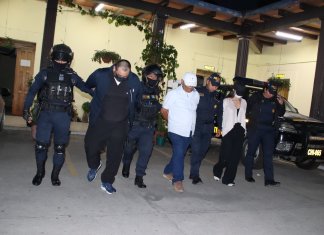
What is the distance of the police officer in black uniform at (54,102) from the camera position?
5102 millimetres

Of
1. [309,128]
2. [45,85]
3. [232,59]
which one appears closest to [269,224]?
[45,85]

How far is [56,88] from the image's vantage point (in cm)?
512

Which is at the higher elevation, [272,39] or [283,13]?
[272,39]

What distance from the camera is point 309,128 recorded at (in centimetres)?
827

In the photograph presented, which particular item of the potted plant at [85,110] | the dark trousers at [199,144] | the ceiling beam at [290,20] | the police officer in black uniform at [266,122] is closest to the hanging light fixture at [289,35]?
the ceiling beam at [290,20]

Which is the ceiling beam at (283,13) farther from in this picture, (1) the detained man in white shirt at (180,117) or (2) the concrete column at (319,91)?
(1) the detained man in white shirt at (180,117)

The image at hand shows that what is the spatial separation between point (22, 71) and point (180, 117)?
10.2 metres

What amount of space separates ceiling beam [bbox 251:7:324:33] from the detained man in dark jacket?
295 inches

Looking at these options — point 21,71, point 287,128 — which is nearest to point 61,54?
point 287,128

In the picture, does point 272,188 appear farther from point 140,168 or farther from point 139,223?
point 139,223

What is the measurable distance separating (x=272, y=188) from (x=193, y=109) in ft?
7.25

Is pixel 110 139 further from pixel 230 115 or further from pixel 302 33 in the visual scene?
pixel 302 33

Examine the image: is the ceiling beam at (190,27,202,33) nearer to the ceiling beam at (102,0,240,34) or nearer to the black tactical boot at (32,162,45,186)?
the ceiling beam at (102,0,240,34)

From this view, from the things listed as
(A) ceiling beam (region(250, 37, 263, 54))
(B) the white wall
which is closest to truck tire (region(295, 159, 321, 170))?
(B) the white wall
